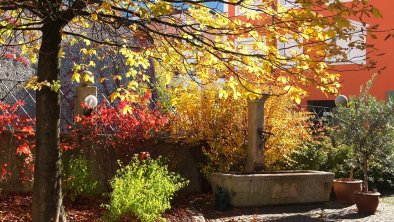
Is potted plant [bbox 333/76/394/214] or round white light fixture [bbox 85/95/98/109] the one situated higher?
round white light fixture [bbox 85/95/98/109]

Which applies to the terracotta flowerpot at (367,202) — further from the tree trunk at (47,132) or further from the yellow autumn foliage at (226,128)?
the tree trunk at (47,132)

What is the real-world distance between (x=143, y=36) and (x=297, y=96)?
6.83 feet

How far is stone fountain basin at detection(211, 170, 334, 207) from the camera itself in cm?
940

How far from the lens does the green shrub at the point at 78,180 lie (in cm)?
846

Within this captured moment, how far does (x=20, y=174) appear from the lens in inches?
354

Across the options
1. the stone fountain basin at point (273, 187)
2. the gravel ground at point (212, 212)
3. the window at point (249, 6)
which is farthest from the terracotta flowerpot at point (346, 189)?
the window at point (249, 6)

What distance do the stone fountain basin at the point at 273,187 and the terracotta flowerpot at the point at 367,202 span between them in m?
0.89

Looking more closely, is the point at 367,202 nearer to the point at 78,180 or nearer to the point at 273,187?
the point at 273,187

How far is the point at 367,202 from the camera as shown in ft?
30.7

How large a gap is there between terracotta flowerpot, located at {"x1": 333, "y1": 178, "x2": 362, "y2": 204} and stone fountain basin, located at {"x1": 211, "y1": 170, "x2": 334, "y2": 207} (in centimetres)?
36

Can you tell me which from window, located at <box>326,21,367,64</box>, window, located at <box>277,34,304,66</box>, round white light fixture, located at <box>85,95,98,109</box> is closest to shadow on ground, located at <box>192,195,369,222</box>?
round white light fixture, located at <box>85,95,98,109</box>

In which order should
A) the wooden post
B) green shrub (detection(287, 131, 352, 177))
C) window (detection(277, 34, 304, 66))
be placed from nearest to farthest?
window (detection(277, 34, 304, 66)) < the wooden post < green shrub (detection(287, 131, 352, 177))

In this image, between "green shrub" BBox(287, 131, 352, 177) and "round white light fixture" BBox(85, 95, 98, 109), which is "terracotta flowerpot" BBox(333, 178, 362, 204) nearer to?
"green shrub" BBox(287, 131, 352, 177)

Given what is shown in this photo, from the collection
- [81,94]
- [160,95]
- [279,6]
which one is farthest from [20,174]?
[160,95]
